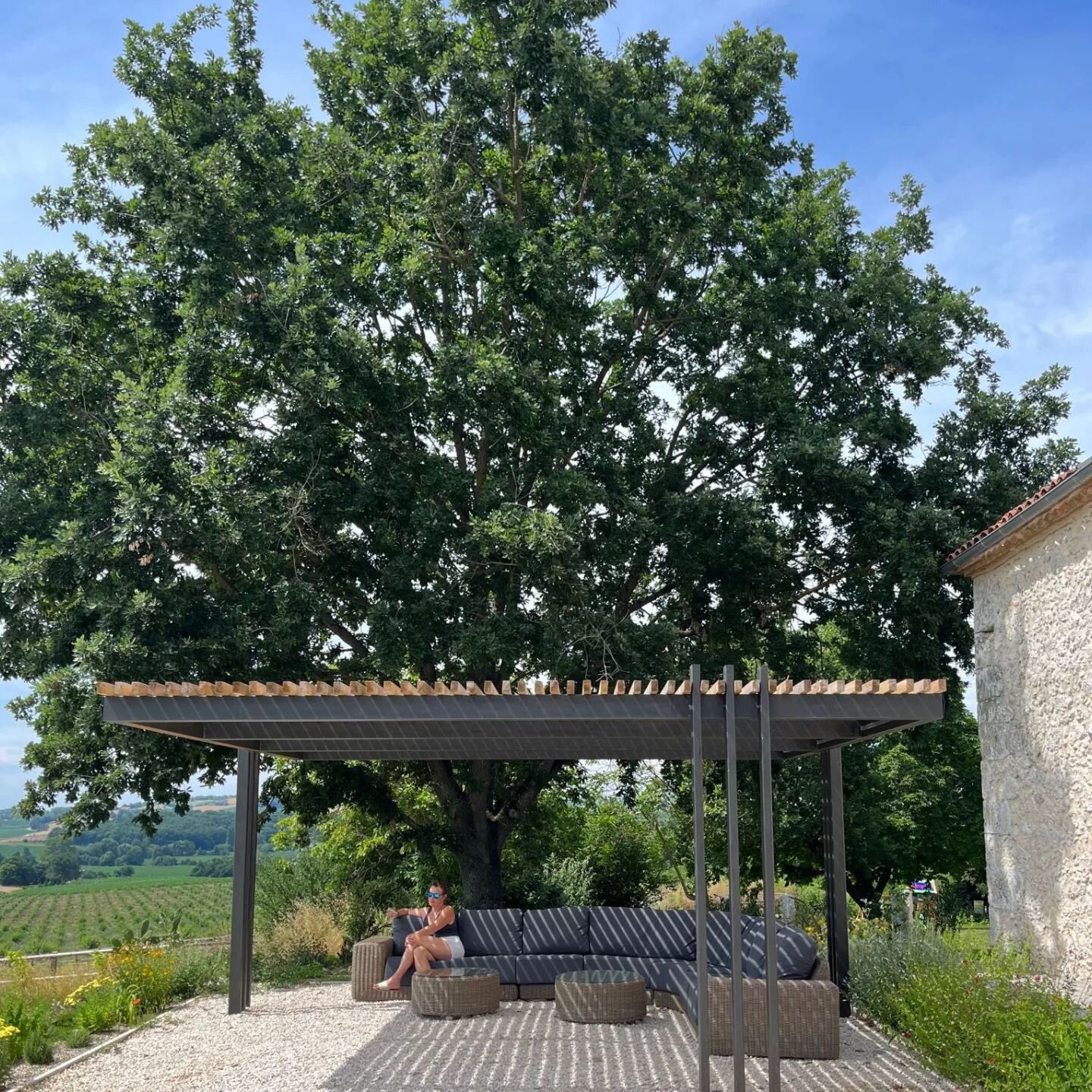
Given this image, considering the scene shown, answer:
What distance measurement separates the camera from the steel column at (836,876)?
10.1 metres

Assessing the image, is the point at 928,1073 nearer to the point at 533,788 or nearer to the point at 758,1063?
the point at 758,1063

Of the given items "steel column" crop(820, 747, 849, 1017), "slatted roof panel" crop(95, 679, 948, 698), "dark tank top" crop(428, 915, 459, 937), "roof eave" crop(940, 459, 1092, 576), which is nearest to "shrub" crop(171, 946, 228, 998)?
"dark tank top" crop(428, 915, 459, 937)

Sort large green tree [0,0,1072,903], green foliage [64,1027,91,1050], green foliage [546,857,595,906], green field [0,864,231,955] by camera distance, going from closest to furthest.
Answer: green foliage [64,1027,91,1050]
large green tree [0,0,1072,903]
green foliage [546,857,595,906]
green field [0,864,231,955]

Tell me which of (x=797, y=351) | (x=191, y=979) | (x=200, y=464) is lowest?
(x=191, y=979)

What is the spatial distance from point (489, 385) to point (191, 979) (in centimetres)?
727

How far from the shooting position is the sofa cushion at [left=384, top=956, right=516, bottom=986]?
35.9ft

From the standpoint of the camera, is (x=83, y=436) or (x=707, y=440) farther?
(x=707, y=440)

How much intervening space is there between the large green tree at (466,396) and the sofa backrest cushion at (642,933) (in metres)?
2.74

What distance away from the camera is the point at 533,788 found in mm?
15367

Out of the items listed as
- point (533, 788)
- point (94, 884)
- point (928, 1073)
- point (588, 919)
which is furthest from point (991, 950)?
point (94, 884)

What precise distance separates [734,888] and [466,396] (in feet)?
24.7

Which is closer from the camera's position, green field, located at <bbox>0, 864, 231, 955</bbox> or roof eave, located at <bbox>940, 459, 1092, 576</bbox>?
roof eave, located at <bbox>940, 459, 1092, 576</bbox>

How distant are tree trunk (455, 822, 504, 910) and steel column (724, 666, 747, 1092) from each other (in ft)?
25.1

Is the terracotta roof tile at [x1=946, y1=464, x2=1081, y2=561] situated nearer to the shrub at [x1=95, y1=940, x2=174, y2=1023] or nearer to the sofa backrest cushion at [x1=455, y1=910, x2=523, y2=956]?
the sofa backrest cushion at [x1=455, y1=910, x2=523, y2=956]
